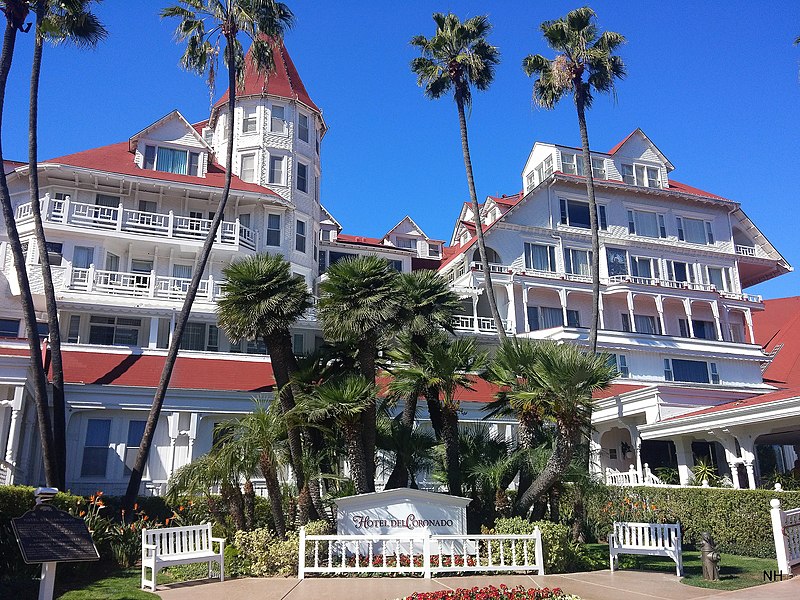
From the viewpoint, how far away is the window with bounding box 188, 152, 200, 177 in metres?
35.0

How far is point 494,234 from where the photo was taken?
137ft

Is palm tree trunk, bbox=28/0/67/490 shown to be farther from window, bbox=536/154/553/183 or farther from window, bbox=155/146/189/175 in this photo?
window, bbox=536/154/553/183

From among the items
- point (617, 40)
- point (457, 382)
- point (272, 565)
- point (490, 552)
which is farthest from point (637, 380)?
point (272, 565)

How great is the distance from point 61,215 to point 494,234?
77.3 ft

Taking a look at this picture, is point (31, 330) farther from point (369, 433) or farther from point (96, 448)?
point (369, 433)

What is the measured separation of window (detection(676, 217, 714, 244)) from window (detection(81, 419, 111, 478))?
121 ft

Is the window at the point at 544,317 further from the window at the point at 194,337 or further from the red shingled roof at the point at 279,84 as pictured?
the window at the point at 194,337

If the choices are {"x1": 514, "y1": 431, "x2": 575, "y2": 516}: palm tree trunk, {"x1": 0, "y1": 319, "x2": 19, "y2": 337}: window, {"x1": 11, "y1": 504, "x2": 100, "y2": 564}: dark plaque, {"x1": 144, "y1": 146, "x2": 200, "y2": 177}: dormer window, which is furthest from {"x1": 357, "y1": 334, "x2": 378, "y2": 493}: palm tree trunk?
{"x1": 144, "y1": 146, "x2": 200, "y2": 177}: dormer window

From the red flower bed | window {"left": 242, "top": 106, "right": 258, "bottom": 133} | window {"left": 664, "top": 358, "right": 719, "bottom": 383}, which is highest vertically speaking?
window {"left": 242, "top": 106, "right": 258, "bottom": 133}

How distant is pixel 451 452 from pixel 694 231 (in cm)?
3406

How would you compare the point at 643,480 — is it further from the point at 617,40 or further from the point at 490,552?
the point at 617,40

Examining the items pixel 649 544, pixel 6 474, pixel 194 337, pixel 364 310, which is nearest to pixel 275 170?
pixel 194 337

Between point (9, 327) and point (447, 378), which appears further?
point (9, 327)

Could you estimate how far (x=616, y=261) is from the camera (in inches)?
1730
